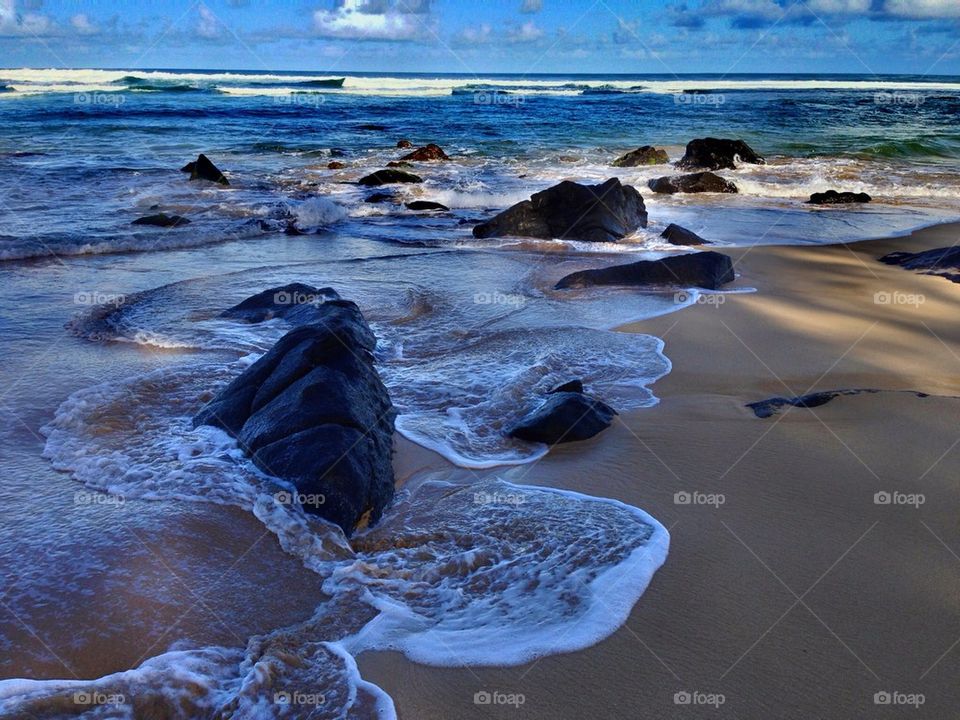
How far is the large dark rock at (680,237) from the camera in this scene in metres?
10.5

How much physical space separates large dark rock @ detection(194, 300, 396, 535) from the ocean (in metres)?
0.13

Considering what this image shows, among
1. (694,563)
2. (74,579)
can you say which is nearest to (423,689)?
(694,563)

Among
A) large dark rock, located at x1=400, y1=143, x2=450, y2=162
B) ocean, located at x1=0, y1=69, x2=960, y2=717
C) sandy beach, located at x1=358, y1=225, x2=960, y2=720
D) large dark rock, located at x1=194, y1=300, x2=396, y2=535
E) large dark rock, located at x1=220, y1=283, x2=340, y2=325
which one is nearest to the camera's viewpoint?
sandy beach, located at x1=358, y1=225, x2=960, y2=720

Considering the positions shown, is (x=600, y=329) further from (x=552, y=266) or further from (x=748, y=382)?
(x=552, y=266)

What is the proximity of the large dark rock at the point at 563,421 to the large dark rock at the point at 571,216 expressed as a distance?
641 centimetres

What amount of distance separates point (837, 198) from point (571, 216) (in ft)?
20.2

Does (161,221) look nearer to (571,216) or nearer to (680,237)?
(571,216)

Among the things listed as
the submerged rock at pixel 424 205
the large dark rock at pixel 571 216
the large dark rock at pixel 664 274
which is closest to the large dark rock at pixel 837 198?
the large dark rock at pixel 571 216

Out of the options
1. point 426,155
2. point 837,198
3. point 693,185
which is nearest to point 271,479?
point 837,198

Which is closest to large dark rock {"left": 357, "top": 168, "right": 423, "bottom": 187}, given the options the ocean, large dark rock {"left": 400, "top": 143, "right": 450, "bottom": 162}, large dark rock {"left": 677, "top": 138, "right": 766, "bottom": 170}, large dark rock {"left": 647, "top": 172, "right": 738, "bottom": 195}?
the ocean

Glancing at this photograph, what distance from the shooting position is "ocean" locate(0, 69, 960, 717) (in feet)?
9.43

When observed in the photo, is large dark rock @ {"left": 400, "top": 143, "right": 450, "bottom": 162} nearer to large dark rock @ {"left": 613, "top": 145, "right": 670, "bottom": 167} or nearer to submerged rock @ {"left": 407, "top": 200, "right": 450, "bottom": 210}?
large dark rock @ {"left": 613, "top": 145, "right": 670, "bottom": 167}

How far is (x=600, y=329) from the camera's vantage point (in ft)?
21.6

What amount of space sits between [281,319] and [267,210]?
689cm
